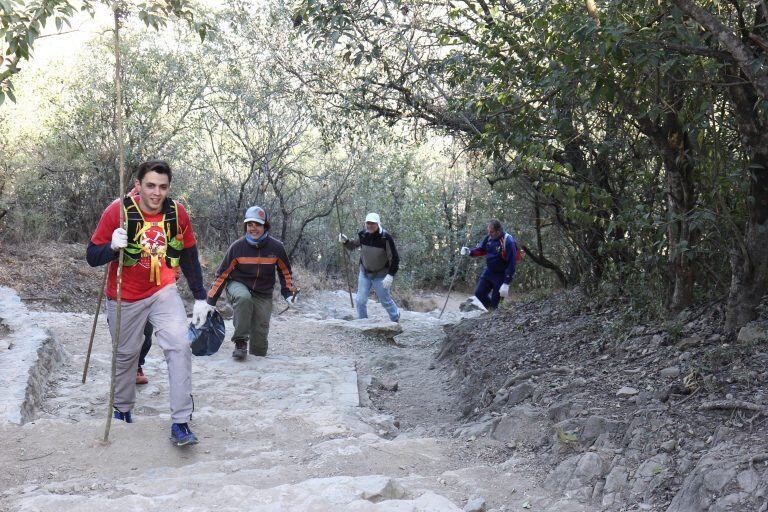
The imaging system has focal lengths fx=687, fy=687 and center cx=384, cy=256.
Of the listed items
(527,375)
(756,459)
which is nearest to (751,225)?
(527,375)

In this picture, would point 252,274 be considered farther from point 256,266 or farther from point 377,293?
point 377,293

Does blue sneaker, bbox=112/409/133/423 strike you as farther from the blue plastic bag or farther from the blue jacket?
the blue jacket

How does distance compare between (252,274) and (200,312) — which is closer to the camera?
(200,312)

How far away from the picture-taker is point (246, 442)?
4.97 m

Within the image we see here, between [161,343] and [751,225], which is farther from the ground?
[751,225]

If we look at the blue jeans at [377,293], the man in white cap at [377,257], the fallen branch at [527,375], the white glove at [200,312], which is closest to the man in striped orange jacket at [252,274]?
the white glove at [200,312]

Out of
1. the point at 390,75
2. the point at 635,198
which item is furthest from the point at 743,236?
the point at 390,75

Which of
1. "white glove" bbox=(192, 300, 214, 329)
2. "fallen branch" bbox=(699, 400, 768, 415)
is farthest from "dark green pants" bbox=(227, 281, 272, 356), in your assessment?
"fallen branch" bbox=(699, 400, 768, 415)

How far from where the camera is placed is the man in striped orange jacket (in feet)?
24.4

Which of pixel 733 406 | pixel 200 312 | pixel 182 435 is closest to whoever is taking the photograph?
pixel 733 406

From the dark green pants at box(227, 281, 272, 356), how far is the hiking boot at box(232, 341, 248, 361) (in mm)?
64

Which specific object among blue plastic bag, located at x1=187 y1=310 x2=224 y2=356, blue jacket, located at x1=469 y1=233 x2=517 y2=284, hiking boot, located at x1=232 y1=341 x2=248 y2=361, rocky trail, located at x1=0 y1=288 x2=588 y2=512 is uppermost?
blue jacket, located at x1=469 y1=233 x2=517 y2=284

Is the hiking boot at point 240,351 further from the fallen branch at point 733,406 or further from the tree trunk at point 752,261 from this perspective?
the fallen branch at point 733,406

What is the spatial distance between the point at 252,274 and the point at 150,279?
2.86 meters
